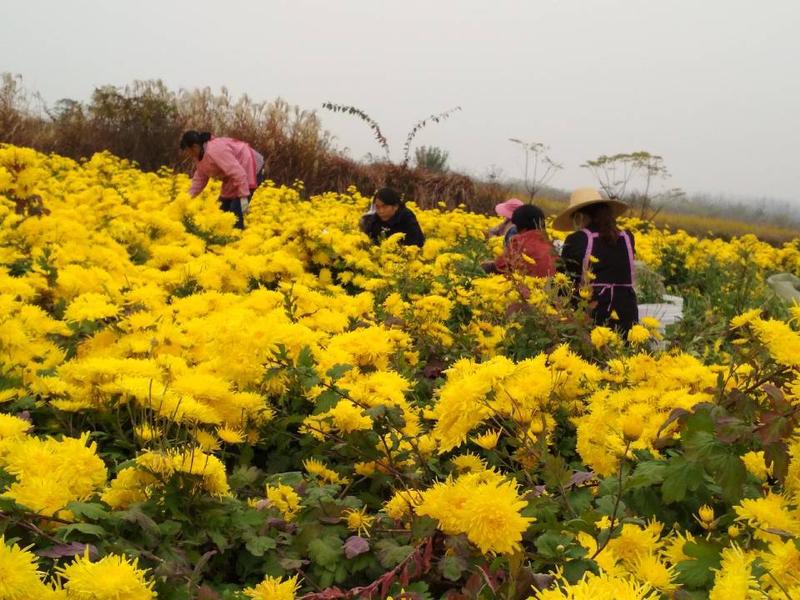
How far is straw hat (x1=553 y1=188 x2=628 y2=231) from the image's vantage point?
5.32 metres

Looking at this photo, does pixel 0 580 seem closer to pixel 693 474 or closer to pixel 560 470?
pixel 560 470

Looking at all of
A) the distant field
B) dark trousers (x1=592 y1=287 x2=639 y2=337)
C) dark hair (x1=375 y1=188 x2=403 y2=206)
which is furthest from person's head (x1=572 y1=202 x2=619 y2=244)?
the distant field

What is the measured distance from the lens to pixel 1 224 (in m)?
4.11

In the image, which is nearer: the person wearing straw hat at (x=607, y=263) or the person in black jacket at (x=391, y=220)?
the person wearing straw hat at (x=607, y=263)

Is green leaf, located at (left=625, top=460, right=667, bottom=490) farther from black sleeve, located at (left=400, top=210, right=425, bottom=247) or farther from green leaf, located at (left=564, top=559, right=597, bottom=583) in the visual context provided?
black sleeve, located at (left=400, top=210, right=425, bottom=247)

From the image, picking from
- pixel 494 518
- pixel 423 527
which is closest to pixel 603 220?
pixel 423 527

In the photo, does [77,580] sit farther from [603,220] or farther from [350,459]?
[603,220]

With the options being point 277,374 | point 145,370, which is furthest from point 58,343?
point 277,374

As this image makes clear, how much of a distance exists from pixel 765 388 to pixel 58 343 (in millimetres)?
2309

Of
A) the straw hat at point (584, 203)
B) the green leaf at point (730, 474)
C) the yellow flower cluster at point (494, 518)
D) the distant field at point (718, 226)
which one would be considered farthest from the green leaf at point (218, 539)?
the distant field at point (718, 226)

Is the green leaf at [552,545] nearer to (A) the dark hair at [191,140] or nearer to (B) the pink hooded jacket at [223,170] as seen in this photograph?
(B) the pink hooded jacket at [223,170]

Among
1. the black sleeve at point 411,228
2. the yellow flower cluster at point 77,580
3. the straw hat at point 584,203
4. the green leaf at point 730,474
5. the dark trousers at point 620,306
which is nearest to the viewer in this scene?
the yellow flower cluster at point 77,580

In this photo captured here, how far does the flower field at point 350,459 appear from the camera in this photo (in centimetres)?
123

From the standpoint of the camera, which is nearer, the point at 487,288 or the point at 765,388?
the point at 765,388
